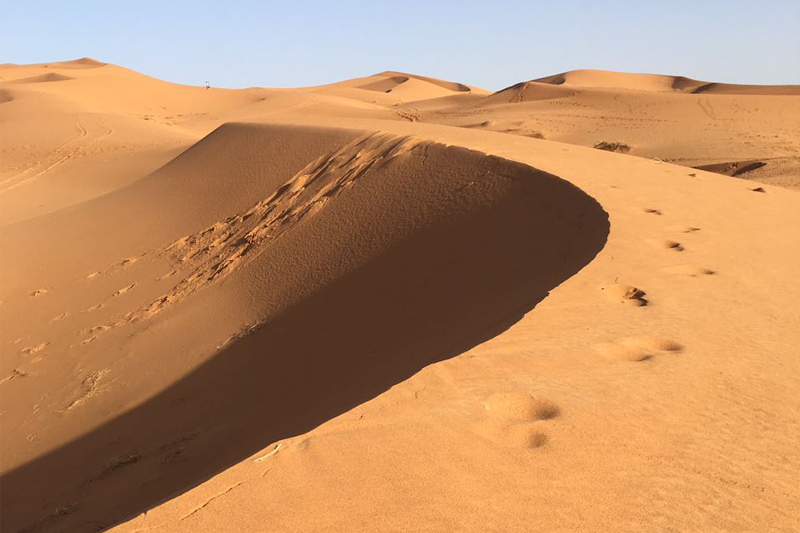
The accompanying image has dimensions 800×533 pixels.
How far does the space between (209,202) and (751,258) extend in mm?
8016

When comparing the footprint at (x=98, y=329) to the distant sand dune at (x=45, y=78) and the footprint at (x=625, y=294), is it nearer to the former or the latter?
the footprint at (x=625, y=294)

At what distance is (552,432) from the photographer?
2.56 m

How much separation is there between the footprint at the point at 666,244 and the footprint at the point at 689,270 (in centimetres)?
42

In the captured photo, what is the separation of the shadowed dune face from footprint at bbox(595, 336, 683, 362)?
24.1 inches

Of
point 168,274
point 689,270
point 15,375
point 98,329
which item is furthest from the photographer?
point 168,274

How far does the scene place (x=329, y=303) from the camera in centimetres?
636

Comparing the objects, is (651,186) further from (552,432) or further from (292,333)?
(552,432)

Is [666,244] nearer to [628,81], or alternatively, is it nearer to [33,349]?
[33,349]

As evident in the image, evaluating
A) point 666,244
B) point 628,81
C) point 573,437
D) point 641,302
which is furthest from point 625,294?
point 628,81

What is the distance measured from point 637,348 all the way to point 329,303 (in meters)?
3.52

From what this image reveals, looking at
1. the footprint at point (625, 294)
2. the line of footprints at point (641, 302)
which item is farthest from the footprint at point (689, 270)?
the footprint at point (625, 294)

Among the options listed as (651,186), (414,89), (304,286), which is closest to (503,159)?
(651,186)

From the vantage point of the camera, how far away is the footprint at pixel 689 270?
4556 mm

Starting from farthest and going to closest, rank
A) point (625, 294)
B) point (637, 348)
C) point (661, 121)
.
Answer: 1. point (661, 121)
2. point (625, 294)
3. point (637, 348)
